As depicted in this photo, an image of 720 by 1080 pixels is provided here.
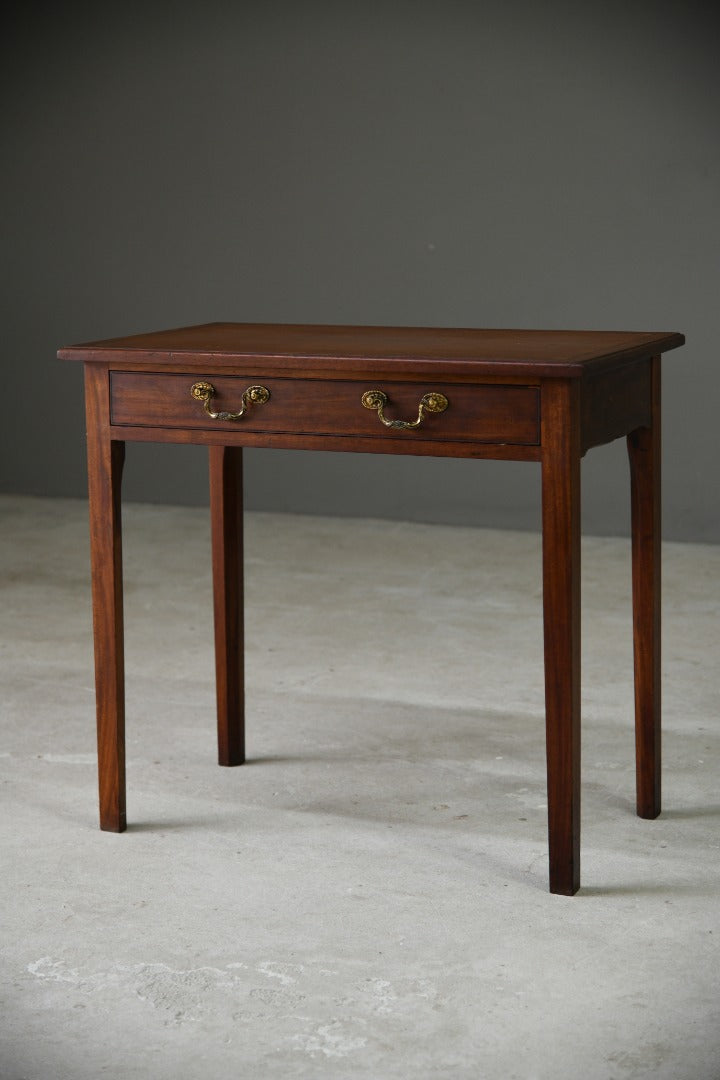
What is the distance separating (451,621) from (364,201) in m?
2.40

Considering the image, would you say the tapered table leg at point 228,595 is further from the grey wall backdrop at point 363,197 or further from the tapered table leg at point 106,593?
the grey wall backdrop at point 363,197

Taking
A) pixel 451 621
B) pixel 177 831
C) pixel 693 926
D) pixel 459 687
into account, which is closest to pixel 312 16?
pixel 451 621

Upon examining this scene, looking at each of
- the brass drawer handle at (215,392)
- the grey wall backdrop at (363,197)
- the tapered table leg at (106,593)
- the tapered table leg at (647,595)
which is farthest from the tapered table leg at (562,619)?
the grey wall backdrop at (363,197)

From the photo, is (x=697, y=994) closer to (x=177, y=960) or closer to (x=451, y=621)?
(x=177, y=960)

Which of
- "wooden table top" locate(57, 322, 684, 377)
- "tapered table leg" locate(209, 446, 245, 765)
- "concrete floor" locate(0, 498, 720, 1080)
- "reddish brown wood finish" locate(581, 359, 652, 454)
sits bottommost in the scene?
"concrete floor" locate(0, 498, 720, 1080)

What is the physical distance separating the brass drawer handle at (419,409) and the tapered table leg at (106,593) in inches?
20.9

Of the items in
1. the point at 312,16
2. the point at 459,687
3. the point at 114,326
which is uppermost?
the point at 312,16

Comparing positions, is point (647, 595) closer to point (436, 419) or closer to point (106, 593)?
point (436, 419)

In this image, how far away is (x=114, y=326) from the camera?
6.65 meters

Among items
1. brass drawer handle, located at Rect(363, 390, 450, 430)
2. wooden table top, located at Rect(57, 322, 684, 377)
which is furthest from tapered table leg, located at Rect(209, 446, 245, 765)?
brass drawer handle, located at Rect(363, 390, 450, 430)

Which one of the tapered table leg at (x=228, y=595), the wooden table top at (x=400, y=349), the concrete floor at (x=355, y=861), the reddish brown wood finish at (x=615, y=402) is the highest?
the wooden table top at (x=400, y=349)

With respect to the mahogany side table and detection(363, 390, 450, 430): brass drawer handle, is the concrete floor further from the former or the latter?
detection(363, 390, 450, 430): brass drawer handle

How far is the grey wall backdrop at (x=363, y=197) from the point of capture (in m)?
5.76

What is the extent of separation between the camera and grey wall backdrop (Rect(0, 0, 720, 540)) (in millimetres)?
5758
